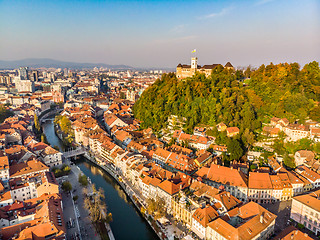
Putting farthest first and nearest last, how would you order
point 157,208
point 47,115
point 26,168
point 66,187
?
1. point 47,115
2. point 26,168
3. point 66,187
4. point 157,208

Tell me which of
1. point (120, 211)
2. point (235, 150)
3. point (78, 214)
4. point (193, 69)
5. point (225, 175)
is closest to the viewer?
point (78, 214)

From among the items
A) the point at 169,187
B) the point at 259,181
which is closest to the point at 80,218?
the point at 169,187

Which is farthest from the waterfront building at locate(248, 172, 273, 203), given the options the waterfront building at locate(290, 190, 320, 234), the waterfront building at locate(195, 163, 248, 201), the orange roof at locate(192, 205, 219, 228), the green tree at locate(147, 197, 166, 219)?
the green tree at locate(147, 197, 166, 219)

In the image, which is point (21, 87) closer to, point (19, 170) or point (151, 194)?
point (19, 170)

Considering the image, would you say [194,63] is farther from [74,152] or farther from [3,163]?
[3,163]

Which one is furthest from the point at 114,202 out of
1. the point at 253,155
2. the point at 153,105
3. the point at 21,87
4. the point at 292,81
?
the point at 21,87

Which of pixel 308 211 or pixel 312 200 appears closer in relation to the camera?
pixel 308 211

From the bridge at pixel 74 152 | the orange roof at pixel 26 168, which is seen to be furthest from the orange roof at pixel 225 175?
the bridge at pixel 74 152

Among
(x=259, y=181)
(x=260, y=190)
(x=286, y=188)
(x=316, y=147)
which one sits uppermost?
(x=316, y=147)
